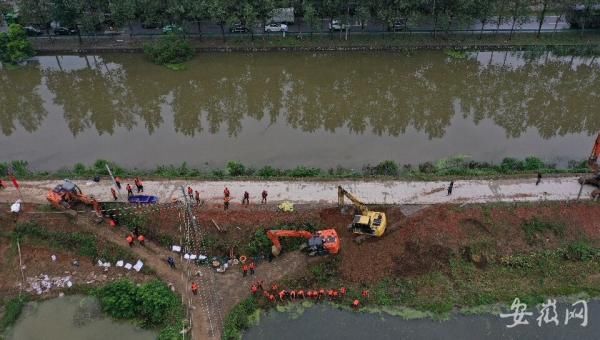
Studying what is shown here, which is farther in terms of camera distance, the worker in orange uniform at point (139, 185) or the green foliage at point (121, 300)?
the worker in orange uniform at point (139, 185)

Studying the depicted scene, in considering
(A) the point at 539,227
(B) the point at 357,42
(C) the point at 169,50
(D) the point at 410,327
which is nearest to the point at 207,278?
(D) the point at 410,327

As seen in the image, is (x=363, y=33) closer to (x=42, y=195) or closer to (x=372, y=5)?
(x=372, y=5)

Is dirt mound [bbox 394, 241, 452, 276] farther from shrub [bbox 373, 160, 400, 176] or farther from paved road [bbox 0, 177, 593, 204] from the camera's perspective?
shrub [bbox 373, 160, 400, 176]

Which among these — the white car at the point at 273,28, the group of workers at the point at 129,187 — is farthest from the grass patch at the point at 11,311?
the white car at the point at 273,28

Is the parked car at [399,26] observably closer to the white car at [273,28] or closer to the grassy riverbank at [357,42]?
the grassy riverbank at [357,42]

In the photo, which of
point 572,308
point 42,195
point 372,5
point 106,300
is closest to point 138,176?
point 42,195

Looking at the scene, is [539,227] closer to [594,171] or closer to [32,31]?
[594,171]

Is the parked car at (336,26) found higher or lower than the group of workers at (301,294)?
higher
